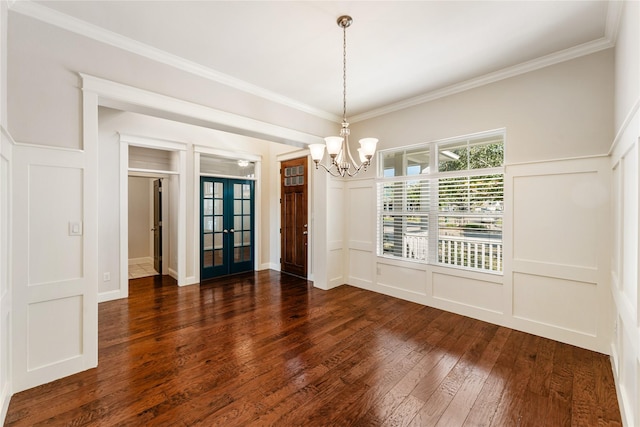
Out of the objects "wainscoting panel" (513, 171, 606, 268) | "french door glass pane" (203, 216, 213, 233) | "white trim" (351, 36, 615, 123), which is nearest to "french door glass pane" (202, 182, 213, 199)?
"french door glass pane" (203, 216, 213, 233)

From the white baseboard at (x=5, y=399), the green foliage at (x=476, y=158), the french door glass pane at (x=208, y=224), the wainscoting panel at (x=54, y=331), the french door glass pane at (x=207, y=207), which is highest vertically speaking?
the green foliage at (x=476, y=158)

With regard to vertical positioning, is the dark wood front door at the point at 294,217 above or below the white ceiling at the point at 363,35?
below

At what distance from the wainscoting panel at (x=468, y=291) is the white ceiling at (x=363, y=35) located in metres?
2.55

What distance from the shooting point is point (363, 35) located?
2.65 metres

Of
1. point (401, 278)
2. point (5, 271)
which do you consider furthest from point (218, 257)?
point (5, 271)

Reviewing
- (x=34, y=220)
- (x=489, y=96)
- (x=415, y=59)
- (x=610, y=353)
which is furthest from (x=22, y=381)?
(x=489, y=96)

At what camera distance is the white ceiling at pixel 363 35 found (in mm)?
2283

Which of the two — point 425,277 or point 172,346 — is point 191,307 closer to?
point 172,346

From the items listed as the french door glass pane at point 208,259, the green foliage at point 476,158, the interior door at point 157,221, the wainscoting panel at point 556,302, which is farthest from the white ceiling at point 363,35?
the interior door at point 157,221

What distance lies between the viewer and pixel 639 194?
59.1 inches

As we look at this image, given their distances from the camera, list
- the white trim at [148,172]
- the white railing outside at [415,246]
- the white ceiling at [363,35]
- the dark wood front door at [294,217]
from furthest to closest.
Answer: the dark wood front door at [294,217]
the white trim at [148,172]
the white railing outside at [415,246]
the white ceiling at [363,35]

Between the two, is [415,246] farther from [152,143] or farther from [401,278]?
[152,143]

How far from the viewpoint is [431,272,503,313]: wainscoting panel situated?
11.4ft

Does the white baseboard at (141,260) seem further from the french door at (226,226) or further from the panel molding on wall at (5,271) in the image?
the panel molding on wall at (5,271)
